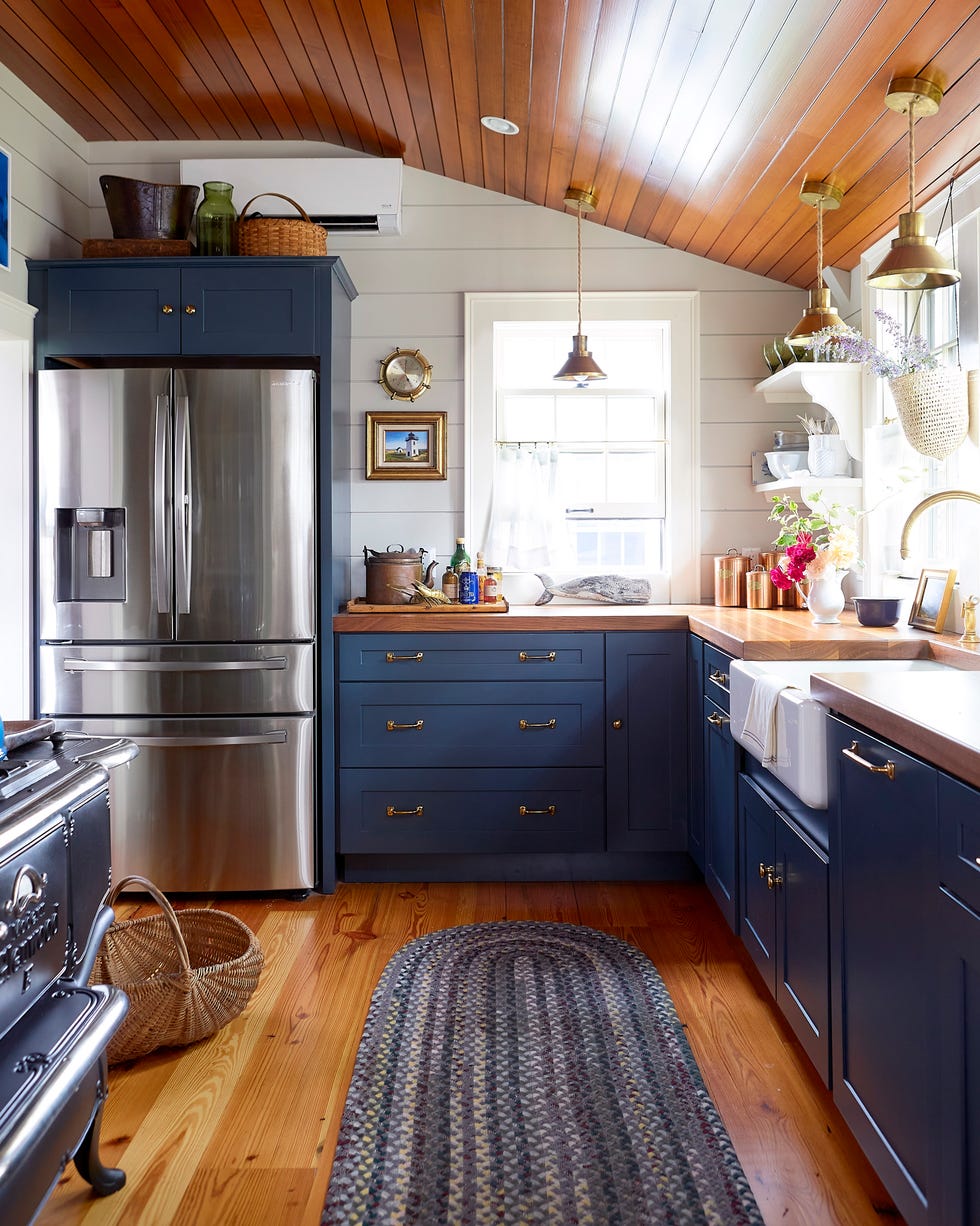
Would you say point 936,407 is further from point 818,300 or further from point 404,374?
point 404,374

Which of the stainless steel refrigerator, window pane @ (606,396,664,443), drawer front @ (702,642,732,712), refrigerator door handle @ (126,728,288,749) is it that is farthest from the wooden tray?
window pane @ (606,396,664,443)

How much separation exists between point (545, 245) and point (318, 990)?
2918 millimetres

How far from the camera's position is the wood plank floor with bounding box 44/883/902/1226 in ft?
5.90

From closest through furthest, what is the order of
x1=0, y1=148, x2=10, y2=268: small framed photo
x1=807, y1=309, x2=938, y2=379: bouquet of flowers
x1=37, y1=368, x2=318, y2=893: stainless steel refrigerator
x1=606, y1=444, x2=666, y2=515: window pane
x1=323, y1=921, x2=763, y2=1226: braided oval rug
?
x1=323, y1=921, x2=763, y2=1226: braided oval rug → x1=807, y1=309, x2=938, y2=379: bouquet of flowers → x1=0, y1=148, x2=10, y2=268: small framed photo → x1=37, y1=368, x2=318, y2=893: stainless steel refrigerator → x1=606, y1=444, x2=666, y2=515: window pane

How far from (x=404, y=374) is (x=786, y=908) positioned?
102 inches

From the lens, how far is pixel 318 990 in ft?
8.78

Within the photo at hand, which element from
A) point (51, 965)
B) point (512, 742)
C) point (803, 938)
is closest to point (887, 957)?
point (803, 938)

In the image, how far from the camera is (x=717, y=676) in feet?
9.80

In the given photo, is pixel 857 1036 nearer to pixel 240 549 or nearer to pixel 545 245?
pixel 240 549

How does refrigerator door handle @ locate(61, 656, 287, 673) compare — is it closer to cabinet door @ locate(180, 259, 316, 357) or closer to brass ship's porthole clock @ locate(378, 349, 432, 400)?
cabinet door @ locate(180, 259, 316, 357)

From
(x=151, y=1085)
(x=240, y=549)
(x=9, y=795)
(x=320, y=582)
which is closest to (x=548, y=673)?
(x=320, y=582)

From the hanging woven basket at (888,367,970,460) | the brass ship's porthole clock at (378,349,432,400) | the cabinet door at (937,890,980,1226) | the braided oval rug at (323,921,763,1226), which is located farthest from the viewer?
the brass ship's porthole clock at (378,349,432,400)

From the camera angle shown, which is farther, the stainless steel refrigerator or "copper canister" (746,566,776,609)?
"copper canister" (746,566,776,609)

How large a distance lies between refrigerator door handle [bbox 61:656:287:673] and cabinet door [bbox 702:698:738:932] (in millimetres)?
1501
